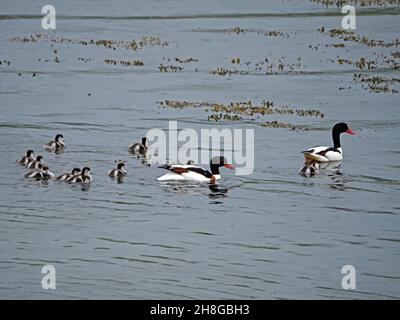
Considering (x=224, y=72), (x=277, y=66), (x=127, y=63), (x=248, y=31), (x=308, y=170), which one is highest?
(x=248, y=31)

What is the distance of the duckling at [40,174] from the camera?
21.6 meters

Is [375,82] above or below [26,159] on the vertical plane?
above

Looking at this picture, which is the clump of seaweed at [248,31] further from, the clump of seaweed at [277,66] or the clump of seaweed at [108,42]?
the clump of seaweed at [277,66]

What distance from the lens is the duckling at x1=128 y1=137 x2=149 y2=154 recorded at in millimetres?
24156

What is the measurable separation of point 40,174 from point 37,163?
1.47ft

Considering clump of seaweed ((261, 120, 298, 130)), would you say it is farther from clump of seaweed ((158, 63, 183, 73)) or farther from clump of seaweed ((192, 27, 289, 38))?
clump of seaweed ((192, 27, 289, 38))

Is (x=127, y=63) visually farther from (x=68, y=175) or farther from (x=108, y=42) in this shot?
(x=68, y=175)

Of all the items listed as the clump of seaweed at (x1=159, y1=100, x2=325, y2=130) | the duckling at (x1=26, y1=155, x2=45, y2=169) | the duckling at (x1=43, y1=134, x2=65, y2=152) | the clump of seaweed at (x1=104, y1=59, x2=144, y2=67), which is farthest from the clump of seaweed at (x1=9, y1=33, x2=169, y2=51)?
the duckling at (x1=26, y1=155, x2=45, y2=169)

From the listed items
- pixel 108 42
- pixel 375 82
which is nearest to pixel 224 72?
pixel 375 82

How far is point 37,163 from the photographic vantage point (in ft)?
72.0

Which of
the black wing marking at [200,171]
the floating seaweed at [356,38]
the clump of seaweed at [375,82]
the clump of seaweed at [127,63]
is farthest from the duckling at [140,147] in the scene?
the floating seaweed at [356,38]

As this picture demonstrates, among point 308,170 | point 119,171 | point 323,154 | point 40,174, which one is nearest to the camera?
point 40,174

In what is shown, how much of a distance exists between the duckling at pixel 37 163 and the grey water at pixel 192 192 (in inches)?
12.3
